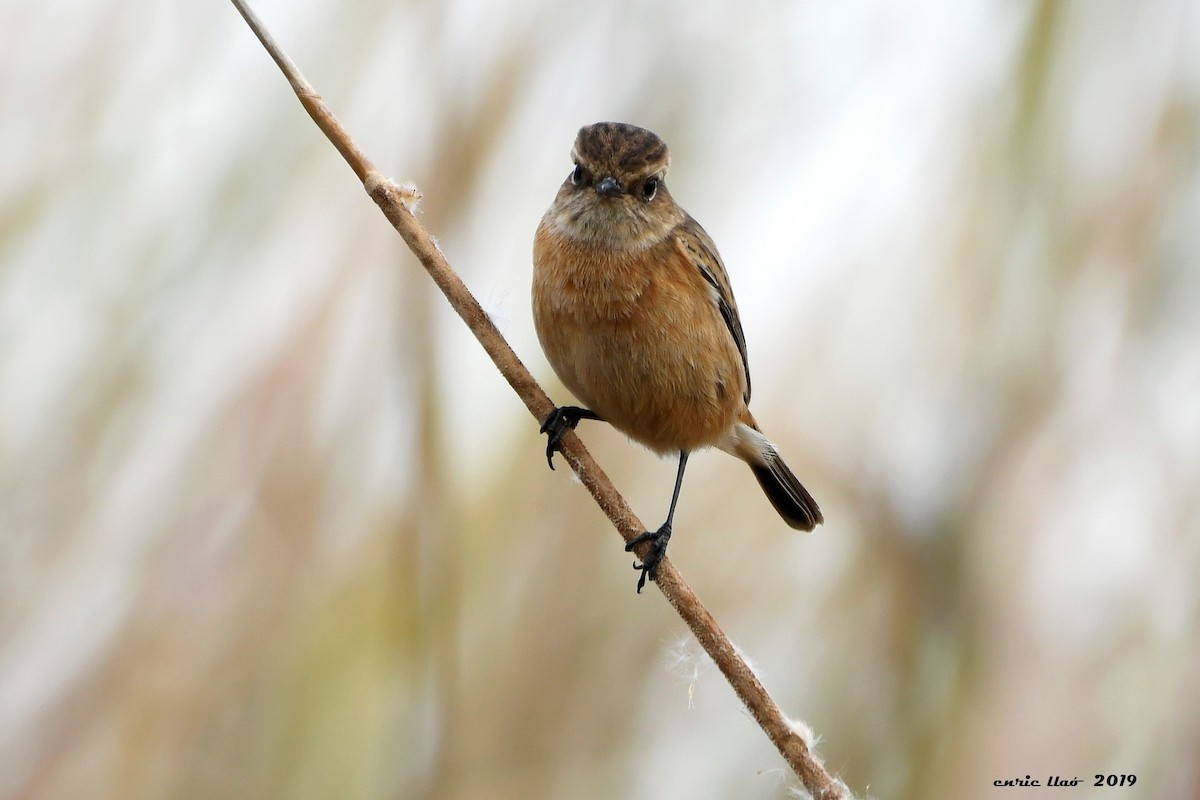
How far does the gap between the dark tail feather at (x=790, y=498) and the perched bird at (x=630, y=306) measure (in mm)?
373

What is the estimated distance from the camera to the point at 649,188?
3285 mm

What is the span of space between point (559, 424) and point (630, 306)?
45 cm

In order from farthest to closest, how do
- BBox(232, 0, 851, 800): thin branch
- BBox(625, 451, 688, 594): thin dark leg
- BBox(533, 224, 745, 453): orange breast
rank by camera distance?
BBox(533, 224, 745, 453): orange breast < BBox(625, 451, 688, 594): thin dark leg < BBox(232, 0, 851, 800): thin branch

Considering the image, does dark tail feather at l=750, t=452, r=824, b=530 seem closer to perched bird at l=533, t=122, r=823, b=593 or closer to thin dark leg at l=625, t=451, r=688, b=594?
perched bird at l=533, t=122, r=823, b=593

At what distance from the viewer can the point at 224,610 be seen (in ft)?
10.8

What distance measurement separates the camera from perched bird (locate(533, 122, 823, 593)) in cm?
315

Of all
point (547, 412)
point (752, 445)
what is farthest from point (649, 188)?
point (752, 445)

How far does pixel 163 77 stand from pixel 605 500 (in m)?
2.29

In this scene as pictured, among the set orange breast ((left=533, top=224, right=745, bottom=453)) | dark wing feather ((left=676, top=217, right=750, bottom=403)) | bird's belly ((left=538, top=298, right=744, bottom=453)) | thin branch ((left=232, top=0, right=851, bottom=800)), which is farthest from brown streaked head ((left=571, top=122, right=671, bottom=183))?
thin branch ((left=232, top=0, right=851, bottom=800))

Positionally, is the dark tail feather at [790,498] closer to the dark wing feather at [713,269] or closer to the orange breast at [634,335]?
the dark wing feather at [713,269]

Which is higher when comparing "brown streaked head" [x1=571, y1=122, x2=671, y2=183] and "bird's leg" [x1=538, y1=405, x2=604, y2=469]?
"brown streaked head" [x1=571, y1=122, x2=671, y2=183]

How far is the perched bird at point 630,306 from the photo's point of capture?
3152 millimetres

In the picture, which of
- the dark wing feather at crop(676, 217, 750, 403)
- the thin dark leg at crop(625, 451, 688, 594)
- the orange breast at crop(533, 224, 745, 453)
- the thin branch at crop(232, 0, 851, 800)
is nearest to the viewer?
the thin branch at crop(232, 0, 851, 800)

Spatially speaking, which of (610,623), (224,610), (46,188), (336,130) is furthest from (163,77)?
(610,623)
